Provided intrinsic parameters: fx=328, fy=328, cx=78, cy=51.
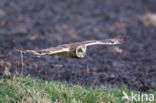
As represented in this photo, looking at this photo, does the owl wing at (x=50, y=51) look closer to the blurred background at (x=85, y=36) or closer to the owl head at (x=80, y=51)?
the owl head at (x=80, y=51)

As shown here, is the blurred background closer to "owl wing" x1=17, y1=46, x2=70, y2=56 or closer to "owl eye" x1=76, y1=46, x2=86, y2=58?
"owl eye" x1=76, y1=46, x2=86, y2=58

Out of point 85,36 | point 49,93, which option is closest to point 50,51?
point 49,93

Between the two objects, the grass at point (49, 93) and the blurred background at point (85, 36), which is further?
the blurred background at point (85, 36)

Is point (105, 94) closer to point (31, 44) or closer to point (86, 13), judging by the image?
point (31, 44)

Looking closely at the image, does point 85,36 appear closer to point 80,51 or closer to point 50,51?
point 80,51

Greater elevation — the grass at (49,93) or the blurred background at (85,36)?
the blurred background at (85,36)

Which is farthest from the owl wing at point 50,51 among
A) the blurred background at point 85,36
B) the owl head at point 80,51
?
the blurred background at point 85,36


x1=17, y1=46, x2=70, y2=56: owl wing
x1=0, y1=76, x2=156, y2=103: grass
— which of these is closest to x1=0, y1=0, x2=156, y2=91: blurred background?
x1=0, y1=76, x2=156, y2=103: grass
